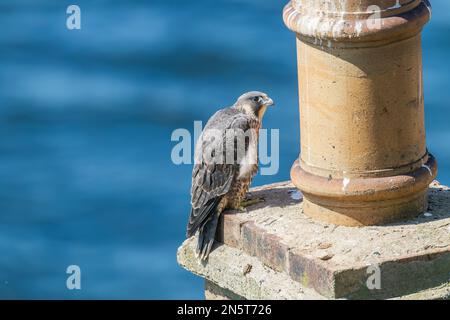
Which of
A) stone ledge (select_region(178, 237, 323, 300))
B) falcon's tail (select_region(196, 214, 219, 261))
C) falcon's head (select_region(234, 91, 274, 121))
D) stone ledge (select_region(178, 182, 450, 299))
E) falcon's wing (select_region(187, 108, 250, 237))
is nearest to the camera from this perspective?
stone ledge (select_region(178, 182, 450, 299))

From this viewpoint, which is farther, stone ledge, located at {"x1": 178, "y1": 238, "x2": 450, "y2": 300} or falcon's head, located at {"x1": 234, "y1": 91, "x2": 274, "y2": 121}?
falcon's head, located at {"x1": 234, "y1": 91, "x2": 274, "y2": 121}

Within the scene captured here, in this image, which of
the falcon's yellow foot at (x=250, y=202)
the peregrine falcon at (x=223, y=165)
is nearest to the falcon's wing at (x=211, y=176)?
the peregrine falcon at (x=223, y=165)

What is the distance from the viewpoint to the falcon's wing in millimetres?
6930

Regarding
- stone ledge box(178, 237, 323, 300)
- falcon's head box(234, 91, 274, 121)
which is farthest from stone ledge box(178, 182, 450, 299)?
falcon's head box(234, 91, 274, 121)

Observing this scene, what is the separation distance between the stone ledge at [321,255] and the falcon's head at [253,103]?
0.83 meters

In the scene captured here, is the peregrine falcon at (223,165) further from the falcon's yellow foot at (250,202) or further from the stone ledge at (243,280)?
the stone ledge at (243,280)

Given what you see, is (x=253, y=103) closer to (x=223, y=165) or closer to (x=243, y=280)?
(x=223, y=165)

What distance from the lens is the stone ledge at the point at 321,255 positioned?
6.04m

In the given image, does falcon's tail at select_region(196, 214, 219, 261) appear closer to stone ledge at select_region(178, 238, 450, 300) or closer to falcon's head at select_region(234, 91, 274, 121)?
stone ledge at select_region(178, 238, 450, 300)

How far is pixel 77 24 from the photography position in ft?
54.5

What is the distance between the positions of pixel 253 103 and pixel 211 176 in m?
0.64

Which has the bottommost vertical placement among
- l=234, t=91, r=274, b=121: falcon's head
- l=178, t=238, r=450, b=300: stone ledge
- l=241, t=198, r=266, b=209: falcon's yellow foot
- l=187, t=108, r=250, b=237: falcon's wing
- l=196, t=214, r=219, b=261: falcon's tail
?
l=178, t=238, r=450, b=300: stone ledge

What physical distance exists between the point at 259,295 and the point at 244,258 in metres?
0.33
